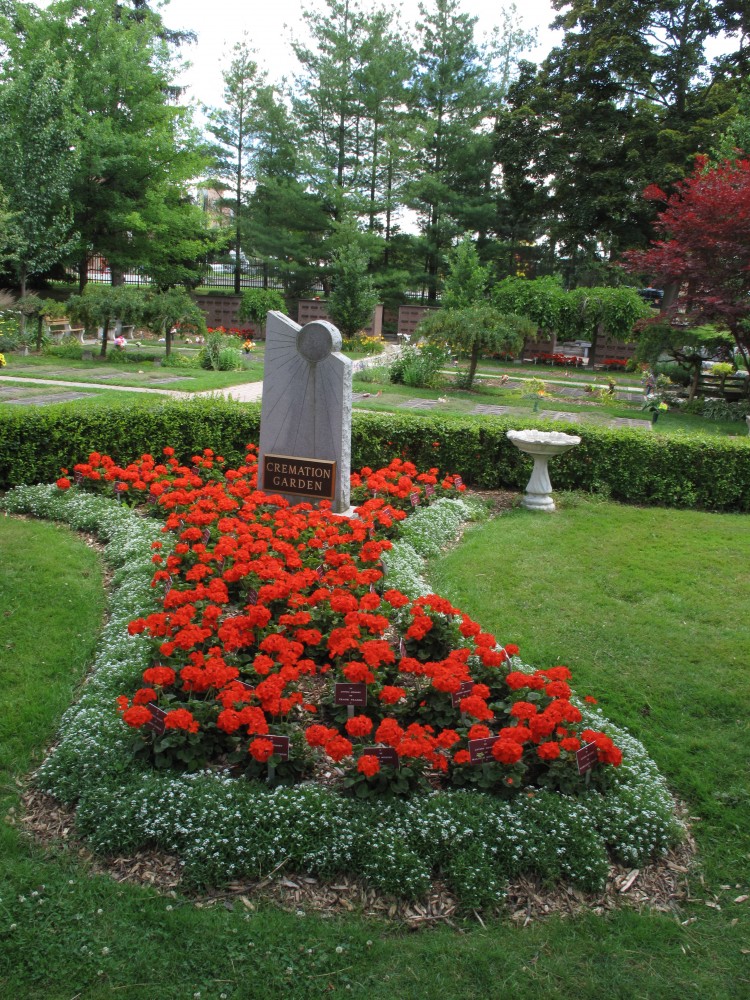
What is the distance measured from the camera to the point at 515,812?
295 cm

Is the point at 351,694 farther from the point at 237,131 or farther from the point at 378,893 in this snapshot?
the point at 237,131

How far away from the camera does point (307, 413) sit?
6164 mm

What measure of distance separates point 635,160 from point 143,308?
614 inches

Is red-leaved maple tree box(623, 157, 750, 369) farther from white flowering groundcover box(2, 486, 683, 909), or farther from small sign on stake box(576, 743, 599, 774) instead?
white flowering groundcover box(2, 486, 683, 909)

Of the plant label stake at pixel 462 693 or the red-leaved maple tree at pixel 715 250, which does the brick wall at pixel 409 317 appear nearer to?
the red-leaved maple tree at pixel 715 250

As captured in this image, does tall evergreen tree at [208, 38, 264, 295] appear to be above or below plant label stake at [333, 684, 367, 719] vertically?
above

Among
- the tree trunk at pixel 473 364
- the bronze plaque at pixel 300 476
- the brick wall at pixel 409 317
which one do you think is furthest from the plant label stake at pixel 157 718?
the brick wall at pixel 409 317

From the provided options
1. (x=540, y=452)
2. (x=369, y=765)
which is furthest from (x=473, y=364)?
(x=369, y=765)

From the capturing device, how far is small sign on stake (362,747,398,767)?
3.04m

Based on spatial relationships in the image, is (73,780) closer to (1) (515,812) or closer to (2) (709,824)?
(1) (515,812)

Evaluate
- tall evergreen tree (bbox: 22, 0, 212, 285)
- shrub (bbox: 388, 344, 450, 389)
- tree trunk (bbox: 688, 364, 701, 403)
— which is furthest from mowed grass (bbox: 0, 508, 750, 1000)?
tall evergreen tree (bbox: 22, 0, 212, 285)

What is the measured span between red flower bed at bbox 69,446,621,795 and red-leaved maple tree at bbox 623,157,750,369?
964cm

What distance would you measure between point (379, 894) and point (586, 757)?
97 cm

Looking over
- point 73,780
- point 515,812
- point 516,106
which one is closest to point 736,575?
point 515,812
